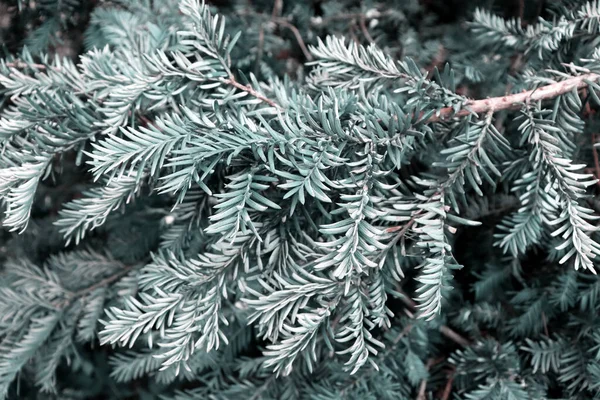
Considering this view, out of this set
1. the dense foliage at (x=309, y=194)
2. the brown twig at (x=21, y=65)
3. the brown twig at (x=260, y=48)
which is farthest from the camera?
the brown twig at (x=260, y=48)

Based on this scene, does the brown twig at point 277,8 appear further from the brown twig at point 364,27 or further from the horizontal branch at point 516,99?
the horizontal branch at point 516,99

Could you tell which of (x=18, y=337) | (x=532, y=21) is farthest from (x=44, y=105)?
(x=532, y=21)

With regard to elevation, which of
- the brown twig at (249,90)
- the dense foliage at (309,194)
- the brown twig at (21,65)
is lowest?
the dense foliage at (309,194)

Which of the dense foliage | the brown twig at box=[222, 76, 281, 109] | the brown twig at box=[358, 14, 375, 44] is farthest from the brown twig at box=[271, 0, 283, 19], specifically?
the brown twig at box=[222, 76, 281, 109]

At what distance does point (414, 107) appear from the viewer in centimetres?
39

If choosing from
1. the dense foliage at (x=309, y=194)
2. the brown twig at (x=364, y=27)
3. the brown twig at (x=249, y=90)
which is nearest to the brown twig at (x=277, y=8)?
the dense foliage at (x=309, y=194)

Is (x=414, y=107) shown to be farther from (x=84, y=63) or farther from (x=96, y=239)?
(x=96, y=239)

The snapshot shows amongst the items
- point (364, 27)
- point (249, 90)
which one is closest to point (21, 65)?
point (249, 90)

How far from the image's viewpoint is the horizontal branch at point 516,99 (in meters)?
0.41

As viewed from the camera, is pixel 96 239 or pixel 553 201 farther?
pixel 96 239

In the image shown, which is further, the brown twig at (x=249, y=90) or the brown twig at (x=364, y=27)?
the brown twig at (x=364, y=27)

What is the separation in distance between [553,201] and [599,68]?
0.37 ft

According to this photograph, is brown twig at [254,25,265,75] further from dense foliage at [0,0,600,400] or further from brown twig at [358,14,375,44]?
brown twig at [358,14,375,44]

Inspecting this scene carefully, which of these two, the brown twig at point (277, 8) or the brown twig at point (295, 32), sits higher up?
the brown twig at point (277, 8)
